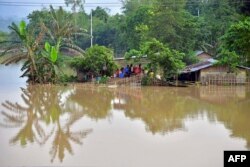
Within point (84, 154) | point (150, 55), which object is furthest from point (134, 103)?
point (84, 154)

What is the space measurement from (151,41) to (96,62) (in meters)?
3.86

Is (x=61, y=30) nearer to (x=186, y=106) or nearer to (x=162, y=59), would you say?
(x=162, y=59)

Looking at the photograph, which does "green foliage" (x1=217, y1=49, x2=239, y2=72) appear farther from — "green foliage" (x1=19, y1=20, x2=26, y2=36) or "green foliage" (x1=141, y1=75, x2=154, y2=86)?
"green foliage" (x1=19, y1=20, x2=26, y2=36)

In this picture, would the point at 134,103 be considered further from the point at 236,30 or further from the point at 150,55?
the point at 236,30

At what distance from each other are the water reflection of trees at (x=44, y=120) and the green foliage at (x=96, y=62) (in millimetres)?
4567

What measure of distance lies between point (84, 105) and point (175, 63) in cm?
796

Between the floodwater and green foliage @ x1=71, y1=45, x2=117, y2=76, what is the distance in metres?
3.98

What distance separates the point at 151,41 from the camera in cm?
2552

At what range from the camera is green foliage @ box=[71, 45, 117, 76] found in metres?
26.5

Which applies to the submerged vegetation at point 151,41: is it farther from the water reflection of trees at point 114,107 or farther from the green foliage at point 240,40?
the water reflection of trees at point 114,107

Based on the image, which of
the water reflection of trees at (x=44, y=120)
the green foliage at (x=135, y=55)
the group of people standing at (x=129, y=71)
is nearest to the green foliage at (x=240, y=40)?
the green foliage at (x=135, y=55)

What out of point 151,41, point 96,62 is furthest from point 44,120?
point 151,41

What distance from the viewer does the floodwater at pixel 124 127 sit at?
9.55 metres

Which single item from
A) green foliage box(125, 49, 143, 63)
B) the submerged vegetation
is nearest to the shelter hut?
the submerged vegetation
